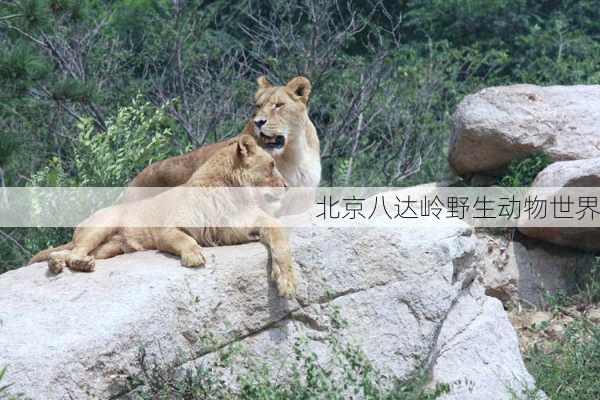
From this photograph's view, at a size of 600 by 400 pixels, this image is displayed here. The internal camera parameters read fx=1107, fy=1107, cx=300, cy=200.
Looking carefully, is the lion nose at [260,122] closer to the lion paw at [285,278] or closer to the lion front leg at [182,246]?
the lion front leg at [182,246]

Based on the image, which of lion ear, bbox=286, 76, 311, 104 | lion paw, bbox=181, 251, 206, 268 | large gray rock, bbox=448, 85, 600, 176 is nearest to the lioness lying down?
lion paw, bbox=181, 251, 206, 268

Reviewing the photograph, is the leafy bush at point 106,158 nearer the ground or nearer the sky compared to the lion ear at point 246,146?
nearer the ground

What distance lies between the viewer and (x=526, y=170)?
10.9 m

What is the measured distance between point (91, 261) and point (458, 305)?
8.43ft

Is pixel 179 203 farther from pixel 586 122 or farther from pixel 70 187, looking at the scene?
pixel 586 122

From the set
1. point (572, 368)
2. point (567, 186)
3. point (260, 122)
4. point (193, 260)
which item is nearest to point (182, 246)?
point (193, 260)

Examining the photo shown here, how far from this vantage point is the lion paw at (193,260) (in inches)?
281

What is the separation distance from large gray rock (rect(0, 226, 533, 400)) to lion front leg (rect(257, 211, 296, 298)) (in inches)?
3.9

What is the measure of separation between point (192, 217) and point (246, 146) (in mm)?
646

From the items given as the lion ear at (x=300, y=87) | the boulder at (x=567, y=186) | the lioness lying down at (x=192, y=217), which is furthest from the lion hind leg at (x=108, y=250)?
the boulder at (x=567, y=186)

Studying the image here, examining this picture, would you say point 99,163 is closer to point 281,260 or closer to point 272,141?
point 272,141

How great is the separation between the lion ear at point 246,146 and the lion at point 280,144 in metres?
0.84

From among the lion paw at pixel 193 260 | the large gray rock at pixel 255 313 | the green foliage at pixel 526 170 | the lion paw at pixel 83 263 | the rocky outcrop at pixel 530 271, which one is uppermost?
the lion paw at pixel 193 260

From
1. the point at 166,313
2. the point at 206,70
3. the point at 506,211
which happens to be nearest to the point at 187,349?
the point at 166,313
